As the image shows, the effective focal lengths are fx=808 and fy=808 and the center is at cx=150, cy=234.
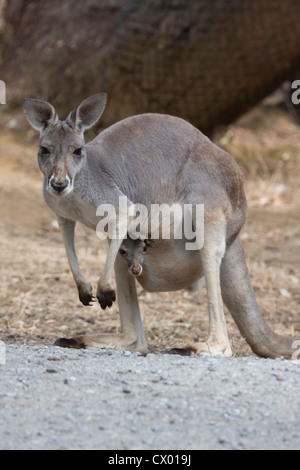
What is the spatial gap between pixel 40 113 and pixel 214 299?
129 centimetres

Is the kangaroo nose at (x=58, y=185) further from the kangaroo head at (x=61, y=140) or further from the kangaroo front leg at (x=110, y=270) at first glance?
the kangaroo front leg at (x=110, y=270)

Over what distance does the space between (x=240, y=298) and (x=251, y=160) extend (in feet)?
17.5

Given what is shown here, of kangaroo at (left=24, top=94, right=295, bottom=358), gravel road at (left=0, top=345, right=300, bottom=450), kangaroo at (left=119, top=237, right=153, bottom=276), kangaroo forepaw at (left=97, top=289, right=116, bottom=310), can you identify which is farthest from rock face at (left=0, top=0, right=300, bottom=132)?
gravel road at (left=0, top=345, right=300, bottom=450)

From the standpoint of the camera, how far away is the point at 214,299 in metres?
4.11

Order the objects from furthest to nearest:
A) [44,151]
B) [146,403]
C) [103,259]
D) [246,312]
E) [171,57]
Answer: [171,57], [103,259], [246,312], [44,151], [146,403]

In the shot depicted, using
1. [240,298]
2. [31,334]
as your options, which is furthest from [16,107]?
[240,298]

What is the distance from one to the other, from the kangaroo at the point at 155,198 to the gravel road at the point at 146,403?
Result: 652 millimetres

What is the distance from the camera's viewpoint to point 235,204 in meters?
4.46

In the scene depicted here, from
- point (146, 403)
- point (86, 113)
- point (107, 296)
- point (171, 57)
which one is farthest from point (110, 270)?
point (171, 57)

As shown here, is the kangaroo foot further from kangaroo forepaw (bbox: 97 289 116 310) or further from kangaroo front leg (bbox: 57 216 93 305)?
kangaroo front leg (bbox: 57 216 93 305)

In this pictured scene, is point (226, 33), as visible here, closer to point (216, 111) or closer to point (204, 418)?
point (216, 111)

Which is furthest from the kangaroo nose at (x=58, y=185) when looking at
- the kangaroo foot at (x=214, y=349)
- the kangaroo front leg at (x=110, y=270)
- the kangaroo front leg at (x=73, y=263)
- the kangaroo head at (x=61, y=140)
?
the kangaroo foot at (x=214, y=349)

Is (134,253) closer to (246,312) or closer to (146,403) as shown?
(246,312)

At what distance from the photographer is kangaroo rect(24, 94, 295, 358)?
13.2 ft
